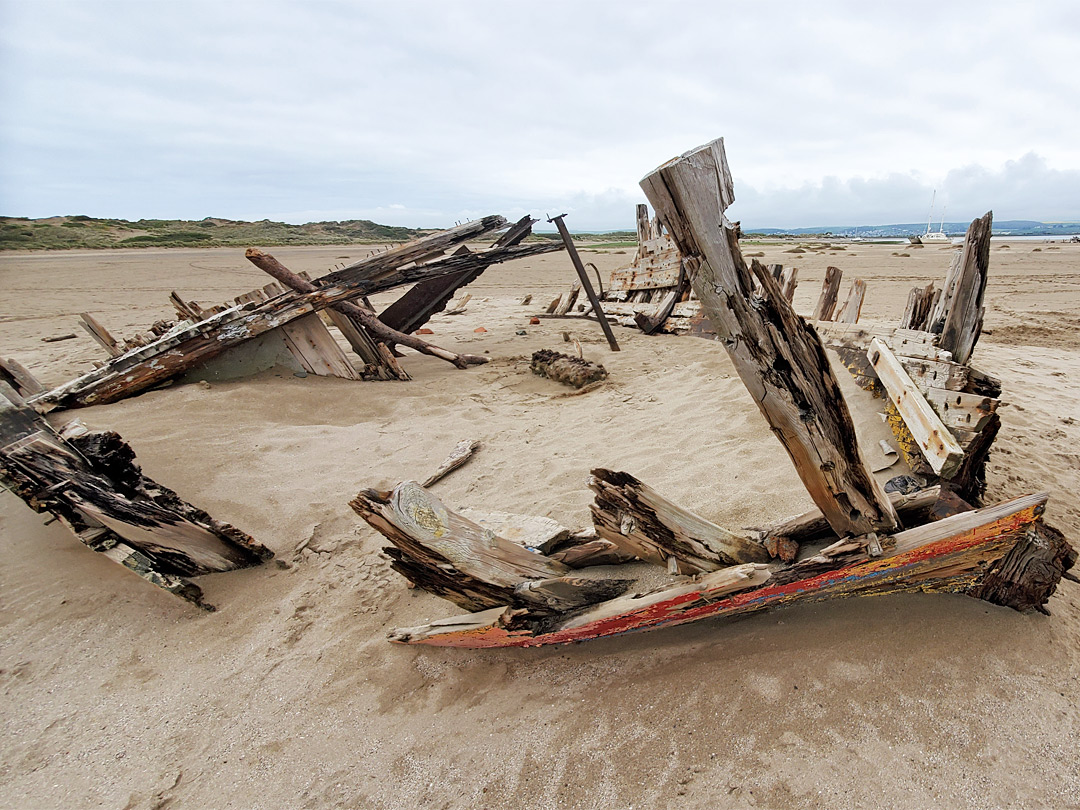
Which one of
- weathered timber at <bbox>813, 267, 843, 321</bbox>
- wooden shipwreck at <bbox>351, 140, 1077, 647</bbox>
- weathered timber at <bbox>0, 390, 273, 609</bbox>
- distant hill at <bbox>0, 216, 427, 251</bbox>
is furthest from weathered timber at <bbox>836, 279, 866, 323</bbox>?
distant hill at <bbox>0, 216, 427, 251</bbox>

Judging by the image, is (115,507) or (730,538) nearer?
(730,538)

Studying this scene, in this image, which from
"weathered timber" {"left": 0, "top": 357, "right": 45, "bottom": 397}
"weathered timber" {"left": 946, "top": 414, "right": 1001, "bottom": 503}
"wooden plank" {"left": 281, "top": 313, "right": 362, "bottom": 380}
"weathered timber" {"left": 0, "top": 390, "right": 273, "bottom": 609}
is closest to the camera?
"weathered timber" {"left": 0, "top": 390, "right": 273, "bottom": 609}

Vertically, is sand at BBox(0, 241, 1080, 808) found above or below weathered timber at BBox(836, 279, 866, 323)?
below

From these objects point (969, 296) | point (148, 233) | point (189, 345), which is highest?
point (148, 233)

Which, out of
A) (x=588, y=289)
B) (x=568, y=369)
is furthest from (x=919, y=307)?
(x=588, y=289)

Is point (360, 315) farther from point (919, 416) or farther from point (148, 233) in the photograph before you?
point (148, 233)

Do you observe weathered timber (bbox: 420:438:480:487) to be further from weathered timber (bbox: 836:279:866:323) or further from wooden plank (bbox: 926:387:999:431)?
weathered timber (bbox: 836:279:866:323)

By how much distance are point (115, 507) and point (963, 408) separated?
4.56 m

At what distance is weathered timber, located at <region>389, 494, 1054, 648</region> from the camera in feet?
6.17

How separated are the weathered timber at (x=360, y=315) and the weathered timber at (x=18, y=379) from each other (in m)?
2.56

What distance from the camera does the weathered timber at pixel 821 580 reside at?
1.88 meters

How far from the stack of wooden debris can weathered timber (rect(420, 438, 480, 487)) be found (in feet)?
8.34

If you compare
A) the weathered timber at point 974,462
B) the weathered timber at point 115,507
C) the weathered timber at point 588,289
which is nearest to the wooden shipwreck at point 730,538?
the weathered timber at point 974,462

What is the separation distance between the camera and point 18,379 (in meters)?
5.58
